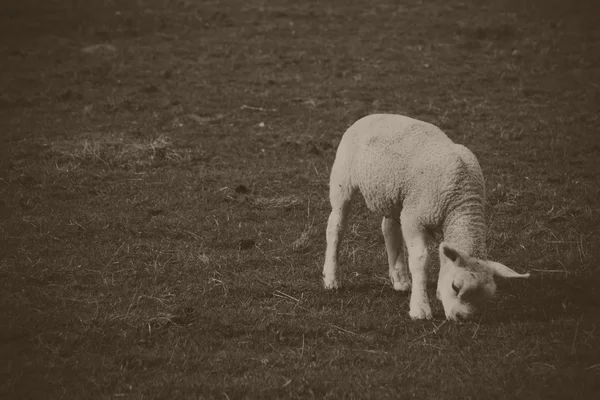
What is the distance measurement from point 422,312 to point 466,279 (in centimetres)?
73

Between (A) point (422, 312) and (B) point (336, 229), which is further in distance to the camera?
(B) point (336, 229)

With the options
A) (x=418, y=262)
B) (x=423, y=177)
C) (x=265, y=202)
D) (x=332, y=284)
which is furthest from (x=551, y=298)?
(x=265, y=202)

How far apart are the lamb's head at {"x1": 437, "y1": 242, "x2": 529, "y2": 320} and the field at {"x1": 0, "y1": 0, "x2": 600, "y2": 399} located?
220mm

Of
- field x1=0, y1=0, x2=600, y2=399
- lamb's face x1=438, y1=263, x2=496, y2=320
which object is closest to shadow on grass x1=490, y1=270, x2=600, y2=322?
field x1=0, y1=0, x2=600, y2=399

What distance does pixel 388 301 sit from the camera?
24.3 feet

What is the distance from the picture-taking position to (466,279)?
20.8 ft

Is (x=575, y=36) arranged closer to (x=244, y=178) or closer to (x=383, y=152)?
(x=244, y=178)

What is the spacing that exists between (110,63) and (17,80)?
2.43 meters

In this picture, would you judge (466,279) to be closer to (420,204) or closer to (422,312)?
(422,312)

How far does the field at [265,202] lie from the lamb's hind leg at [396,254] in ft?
0.69

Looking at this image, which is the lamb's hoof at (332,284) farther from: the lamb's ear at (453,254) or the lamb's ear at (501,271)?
the lamb's ear at (501,271)

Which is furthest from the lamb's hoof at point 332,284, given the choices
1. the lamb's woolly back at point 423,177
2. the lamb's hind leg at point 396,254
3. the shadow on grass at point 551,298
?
the shadow on grass at point 551,298

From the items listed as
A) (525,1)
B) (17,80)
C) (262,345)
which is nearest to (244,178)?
(262,345)

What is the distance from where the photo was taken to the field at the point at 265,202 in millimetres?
6059
